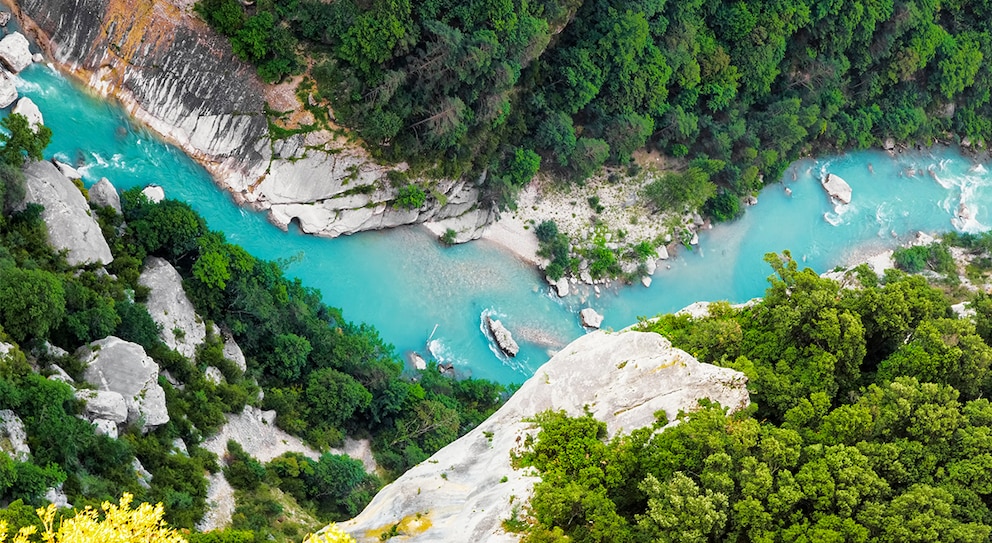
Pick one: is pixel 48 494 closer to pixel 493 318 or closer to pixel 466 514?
pixel 466 514

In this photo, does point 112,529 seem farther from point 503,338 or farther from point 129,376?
point 503,338

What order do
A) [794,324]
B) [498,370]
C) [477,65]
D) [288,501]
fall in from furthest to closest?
[498,370] < [477,65] < [288,501] < [794,324]

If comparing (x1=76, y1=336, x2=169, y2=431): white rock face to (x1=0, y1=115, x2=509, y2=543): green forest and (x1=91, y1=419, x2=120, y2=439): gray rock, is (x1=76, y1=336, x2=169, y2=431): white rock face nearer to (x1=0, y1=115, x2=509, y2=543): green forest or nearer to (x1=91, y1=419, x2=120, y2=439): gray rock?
(x1=0, y1=115, x2=509, y2=543): green forest

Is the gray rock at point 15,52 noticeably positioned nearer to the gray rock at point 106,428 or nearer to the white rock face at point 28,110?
the white rock face at point 28,110

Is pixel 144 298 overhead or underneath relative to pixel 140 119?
underneath

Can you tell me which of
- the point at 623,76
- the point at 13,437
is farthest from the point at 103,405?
the point at 623,76

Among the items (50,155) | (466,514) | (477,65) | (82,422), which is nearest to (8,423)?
(82,422)
